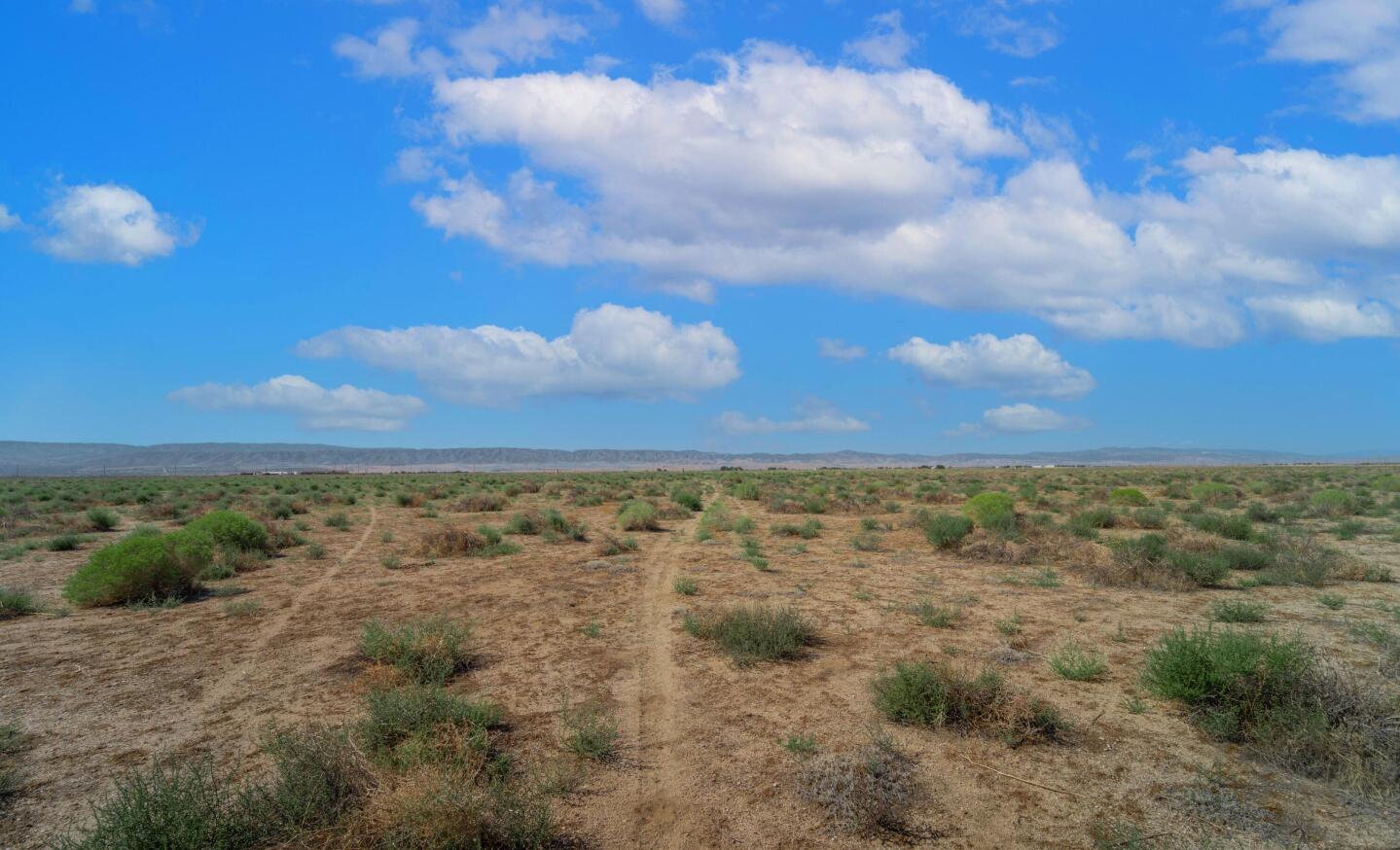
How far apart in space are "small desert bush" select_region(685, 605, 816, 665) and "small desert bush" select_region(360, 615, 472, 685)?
3465mm

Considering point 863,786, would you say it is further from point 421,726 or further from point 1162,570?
point 1162,570

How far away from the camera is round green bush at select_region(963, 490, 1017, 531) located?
21.1 metres

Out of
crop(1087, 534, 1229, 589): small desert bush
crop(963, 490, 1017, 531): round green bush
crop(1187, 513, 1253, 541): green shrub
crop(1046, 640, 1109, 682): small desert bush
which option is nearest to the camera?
crop(1046, 640, 1109, 682): small desert bush

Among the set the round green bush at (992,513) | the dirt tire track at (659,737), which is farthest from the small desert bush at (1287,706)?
the round green bush at (992,513)

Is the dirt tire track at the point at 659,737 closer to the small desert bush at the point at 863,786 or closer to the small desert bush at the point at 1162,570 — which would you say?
the small desert bush at the point at 863,786

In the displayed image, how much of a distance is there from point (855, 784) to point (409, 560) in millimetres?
15674

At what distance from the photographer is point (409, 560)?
18.7 m

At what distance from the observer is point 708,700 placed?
820 centimetres

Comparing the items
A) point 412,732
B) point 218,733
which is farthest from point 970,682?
point 218,733

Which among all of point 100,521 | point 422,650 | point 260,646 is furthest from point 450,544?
point 100,521

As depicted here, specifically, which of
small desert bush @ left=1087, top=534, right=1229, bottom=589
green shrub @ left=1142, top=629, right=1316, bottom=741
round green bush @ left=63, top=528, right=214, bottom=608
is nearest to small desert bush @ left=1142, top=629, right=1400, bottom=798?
green shrub @ left=1142, top=629, right=1316, bottom=741

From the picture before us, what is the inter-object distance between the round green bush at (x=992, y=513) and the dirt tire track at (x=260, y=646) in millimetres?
17852

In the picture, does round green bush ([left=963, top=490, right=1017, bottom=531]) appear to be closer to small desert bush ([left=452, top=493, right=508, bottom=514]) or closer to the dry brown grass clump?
the dry brown grass clump

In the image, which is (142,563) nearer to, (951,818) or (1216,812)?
(951,818)
